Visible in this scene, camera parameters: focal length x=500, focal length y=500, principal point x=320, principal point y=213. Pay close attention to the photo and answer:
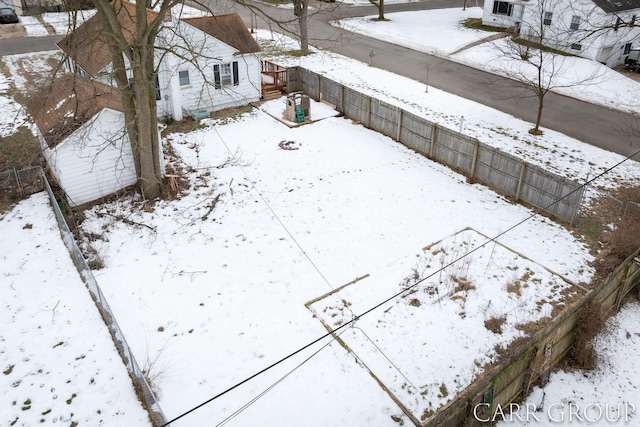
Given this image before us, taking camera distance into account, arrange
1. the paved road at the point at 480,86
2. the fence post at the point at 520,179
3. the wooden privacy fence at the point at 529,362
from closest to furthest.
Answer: the wooden privacy fence at the point at 529,362
the fence post at the point at 520,179
the paved road at the point at 480,86

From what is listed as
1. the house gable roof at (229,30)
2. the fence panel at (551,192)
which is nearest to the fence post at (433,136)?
the fence panel at (551,192)

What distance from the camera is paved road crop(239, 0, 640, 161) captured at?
22.8 metres

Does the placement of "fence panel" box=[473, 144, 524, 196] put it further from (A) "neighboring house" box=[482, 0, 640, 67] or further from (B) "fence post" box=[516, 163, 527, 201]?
(A) "neighboring house" box=[482, 0, 640, 67]

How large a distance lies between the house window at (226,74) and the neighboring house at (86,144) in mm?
7136

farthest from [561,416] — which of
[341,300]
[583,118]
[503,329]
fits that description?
[583,118]

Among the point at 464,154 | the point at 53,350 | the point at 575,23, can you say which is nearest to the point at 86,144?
the point at 53,350

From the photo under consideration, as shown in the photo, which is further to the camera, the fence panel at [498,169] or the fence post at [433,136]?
the fence post at [433,136]

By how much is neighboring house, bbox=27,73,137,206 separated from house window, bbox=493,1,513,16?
33.4 metres

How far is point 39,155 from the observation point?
1941cm

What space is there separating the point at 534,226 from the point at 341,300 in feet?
24.2

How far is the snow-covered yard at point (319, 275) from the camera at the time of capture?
10773 millimetres

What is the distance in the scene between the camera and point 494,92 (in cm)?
2769

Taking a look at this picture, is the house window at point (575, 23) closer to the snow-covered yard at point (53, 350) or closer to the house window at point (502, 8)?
the house window at point (502, 8)

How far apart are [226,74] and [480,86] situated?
14.4 metres
